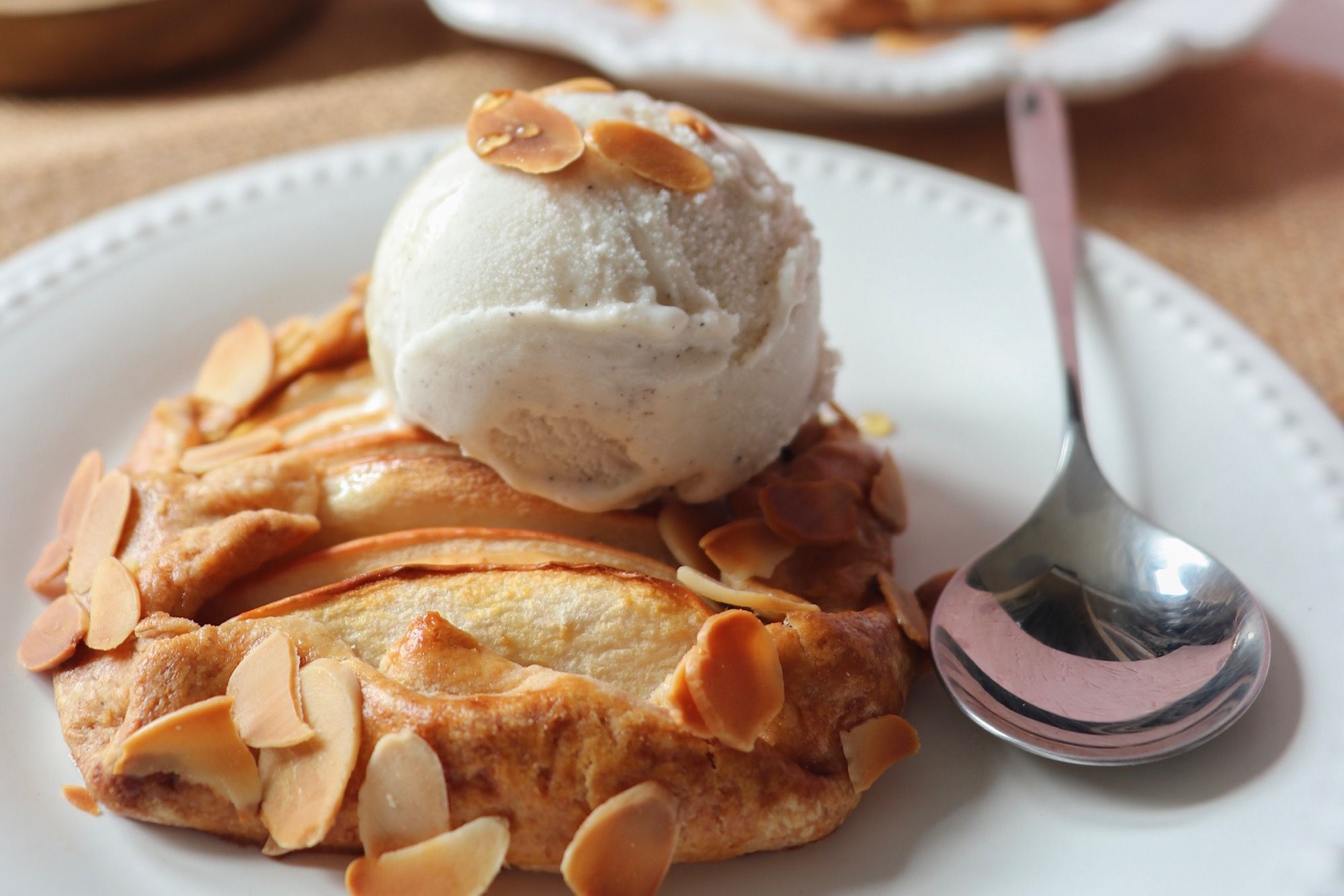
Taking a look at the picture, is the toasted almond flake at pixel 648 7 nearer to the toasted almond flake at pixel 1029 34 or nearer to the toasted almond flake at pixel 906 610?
the toasted almond flake at pixel 1029 34

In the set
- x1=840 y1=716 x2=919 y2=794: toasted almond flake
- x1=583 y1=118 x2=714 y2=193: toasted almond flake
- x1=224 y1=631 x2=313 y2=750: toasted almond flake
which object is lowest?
x1=840 y1=716 x2=919 y2=794: toasted almond flake

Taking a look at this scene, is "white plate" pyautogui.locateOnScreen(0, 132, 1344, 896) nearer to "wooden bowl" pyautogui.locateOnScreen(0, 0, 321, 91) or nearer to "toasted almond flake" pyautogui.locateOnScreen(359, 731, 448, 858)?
"toasted almond flake" pyautogui.locateOnScreen(359, 731, 448, 858)

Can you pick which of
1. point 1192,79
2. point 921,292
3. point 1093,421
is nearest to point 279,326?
point 921,292

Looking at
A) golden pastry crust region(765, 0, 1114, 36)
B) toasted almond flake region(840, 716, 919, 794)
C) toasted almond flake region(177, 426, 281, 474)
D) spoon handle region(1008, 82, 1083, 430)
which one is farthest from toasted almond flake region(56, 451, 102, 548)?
golden pastry crust region(765, 0, 1114, 36)

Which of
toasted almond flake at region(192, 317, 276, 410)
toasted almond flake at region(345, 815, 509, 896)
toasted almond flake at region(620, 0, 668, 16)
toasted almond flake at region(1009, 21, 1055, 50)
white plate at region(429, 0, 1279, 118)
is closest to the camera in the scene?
toasted almond flake at region(345, 815, 509, 896)

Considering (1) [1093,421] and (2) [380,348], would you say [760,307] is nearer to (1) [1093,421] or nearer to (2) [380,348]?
(2) [380,348]

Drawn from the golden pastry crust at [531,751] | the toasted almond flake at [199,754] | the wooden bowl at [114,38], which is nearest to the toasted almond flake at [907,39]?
the wooden bowl at [114,38]
